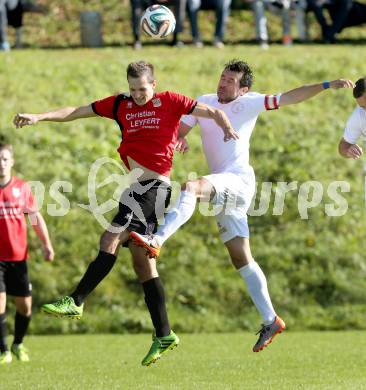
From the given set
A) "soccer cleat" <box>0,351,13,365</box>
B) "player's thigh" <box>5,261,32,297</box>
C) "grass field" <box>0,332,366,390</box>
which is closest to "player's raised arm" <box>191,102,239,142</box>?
"grass field" <box>0,332,366,390</box>

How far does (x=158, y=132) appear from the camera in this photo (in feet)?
31.8

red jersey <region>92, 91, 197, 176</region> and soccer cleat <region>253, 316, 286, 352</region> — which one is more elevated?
red jersey <region>92, 91, 197, 176</region>

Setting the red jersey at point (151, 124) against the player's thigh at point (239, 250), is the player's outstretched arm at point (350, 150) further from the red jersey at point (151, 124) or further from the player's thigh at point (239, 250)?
the red jersey at point (151, 124)

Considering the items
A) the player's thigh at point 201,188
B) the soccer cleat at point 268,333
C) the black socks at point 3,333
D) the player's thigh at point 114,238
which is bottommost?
the black socks at point 3,333

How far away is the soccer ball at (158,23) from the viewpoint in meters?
10.9

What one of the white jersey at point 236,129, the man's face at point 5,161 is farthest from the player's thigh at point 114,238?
the man's face at point 5,161

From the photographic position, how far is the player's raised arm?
9.50m

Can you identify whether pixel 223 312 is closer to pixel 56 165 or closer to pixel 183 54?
pixel 56 165

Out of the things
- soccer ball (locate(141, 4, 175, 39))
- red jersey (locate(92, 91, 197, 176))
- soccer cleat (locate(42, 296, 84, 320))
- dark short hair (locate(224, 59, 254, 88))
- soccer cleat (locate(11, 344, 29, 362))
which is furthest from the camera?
soccer cleat (locate(11, 344, 29, 362))

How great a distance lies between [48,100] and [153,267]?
10.3 m

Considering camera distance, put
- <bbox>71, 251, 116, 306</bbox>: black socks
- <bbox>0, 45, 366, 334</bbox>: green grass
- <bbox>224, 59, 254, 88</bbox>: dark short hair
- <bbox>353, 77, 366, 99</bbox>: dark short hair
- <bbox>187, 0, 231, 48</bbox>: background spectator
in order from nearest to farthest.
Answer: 1. <bbox>71, 251, 116, 306</bbox>: black socks
2. <bbox>353, 77, 366, 99</bbox>: dark short hair
3. <bbox>224, 59, 254, 88</bbox>: dark short hair
4. <bbox>0, 45, 366, 334</bbox>: green grass
5. <bbox>187, 0, 231, 48</bbox>: background spectator

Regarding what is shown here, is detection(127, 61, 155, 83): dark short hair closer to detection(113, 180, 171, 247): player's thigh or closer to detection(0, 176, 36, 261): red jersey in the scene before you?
detection(113, 180, 171, 247): player's thigh

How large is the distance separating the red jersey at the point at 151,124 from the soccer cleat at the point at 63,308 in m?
1.38

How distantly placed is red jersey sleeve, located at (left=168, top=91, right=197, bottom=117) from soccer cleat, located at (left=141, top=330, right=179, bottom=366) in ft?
6.43
